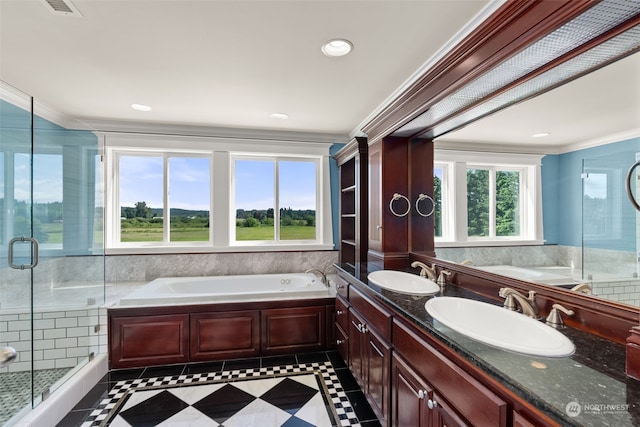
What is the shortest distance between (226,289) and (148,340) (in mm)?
944

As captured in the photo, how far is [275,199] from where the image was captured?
12.4ft

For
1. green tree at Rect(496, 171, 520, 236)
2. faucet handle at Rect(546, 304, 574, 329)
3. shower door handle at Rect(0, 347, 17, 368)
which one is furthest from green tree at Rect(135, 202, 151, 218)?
faucet handle at Rect(546, 304, 574, 329)

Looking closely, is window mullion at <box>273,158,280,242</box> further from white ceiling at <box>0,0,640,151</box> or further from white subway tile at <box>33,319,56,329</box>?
white subway tile at <box>33,319,56,329</box>

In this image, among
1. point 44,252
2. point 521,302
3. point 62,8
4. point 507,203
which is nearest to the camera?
point 521,302

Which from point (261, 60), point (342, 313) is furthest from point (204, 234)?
point (261, 60)

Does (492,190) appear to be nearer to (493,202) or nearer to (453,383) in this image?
(493,202)

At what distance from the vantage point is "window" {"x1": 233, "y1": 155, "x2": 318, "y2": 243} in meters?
3.70

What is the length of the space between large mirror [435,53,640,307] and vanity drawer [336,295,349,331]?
1.16 m

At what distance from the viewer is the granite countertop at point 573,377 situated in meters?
0.65

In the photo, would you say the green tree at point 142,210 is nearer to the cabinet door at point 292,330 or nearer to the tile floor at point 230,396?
the tile floor at point 230,396

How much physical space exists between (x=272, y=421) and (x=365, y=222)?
180cm

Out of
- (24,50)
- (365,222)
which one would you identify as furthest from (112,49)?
(365,222)

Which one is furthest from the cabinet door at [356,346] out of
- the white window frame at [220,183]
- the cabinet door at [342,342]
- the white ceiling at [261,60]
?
the white window frame at [220,183]

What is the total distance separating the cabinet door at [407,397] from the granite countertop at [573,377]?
0.30 m
